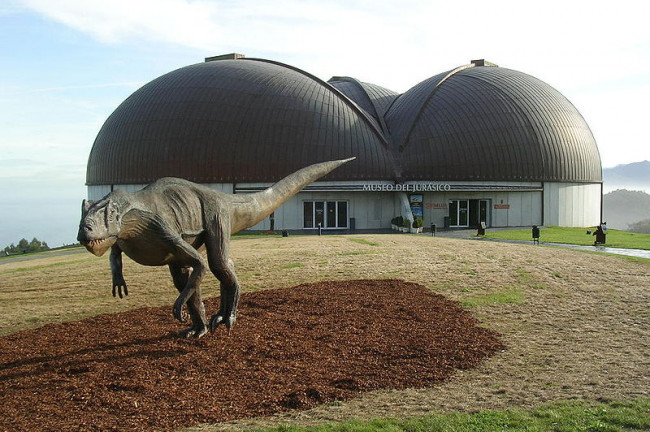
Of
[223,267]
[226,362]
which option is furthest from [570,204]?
[226,362]

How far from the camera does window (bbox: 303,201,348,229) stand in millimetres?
44969

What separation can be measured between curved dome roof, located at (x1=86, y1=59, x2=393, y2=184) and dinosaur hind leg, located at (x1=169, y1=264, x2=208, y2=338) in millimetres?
32715

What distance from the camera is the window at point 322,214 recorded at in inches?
1770

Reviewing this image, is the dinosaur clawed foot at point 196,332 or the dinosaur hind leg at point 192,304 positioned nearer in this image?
the dinosaur hind leg at point 192,304

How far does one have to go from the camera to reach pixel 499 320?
13602 millimetres

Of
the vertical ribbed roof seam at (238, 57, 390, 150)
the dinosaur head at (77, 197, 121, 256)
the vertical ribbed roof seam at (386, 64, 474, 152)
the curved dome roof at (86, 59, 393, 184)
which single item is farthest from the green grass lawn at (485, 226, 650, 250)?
the dinosaur head at (77, 197, 121, 256)

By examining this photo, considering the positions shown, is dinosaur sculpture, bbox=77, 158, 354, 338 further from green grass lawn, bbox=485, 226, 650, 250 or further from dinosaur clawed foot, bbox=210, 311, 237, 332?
green grass lawn, bbox=485, 226, 650, 250

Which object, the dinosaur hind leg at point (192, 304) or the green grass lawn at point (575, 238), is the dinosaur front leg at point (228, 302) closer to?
the dinosaur hind leg at point (192, 304)

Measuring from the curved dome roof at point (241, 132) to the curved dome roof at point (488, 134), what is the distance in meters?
3.18

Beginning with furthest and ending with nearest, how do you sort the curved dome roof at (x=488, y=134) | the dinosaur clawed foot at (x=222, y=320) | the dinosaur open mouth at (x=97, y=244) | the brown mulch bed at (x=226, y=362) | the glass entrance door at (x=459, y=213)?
the glass entrance door at (x=459, y=213) < the curved dome roof at (x=488, y=134) < the dinosaur clawed foot at (x=222, y=320) < the brown mulch bed at (x=226, y=362) < the dinosaur open mouth at (x=97, y=244)

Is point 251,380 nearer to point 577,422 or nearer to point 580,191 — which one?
point 577,422

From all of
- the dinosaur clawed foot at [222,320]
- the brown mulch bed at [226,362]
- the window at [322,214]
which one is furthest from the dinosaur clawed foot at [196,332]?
the window at [322,214]

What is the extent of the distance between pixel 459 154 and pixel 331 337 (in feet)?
121

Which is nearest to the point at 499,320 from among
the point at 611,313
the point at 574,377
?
the point at 611,313
